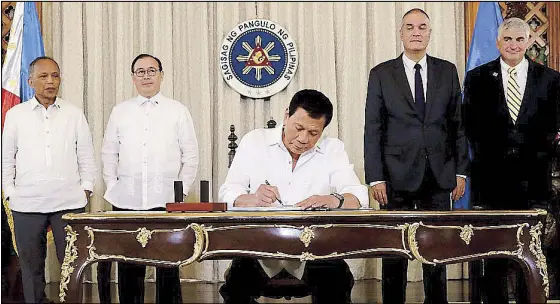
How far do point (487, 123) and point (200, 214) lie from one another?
1.85 m

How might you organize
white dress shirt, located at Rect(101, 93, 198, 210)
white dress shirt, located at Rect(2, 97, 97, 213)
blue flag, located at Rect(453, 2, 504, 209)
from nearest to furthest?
white dress shirt, located at Rect(2, 97, 97, 213) < white dress shirt, located at Rect(101, 93, 198, 210) < blue flag, located at Rect(453, 2, 504, 209)

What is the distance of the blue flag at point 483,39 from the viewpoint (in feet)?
16.3

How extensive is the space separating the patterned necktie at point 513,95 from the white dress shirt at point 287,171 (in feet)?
3.55

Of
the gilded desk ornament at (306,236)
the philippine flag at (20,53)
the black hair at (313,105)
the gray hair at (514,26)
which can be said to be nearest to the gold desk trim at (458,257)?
the gilded desk ornament at (306,236)

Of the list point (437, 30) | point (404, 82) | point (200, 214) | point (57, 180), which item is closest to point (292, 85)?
point (437, 30)

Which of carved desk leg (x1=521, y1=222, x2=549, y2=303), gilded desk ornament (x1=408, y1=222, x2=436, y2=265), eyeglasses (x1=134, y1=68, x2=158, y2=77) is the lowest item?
carved desk leg (x1=521, y1=222, x2=549, y2=303)

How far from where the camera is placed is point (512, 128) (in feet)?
12.1

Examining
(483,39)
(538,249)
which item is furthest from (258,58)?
(538,249)

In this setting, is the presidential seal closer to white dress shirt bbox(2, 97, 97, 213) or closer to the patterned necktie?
white dress shirt bbox(2, 97, 97, 213)

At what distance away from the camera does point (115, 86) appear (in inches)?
205

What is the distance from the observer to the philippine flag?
189 inches

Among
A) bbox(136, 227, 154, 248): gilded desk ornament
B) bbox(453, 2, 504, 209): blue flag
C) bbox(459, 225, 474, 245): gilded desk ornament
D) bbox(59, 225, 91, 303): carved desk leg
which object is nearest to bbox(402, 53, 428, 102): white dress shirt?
bbox(453, 2, 504, 209): blue flag

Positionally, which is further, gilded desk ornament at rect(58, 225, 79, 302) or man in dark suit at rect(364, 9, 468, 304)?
man in dark suit at rect(364, 9, 468, 304)

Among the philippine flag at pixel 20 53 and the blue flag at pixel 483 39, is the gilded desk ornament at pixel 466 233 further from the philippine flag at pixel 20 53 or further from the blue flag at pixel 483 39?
the philippine flag at pixel 20 53
